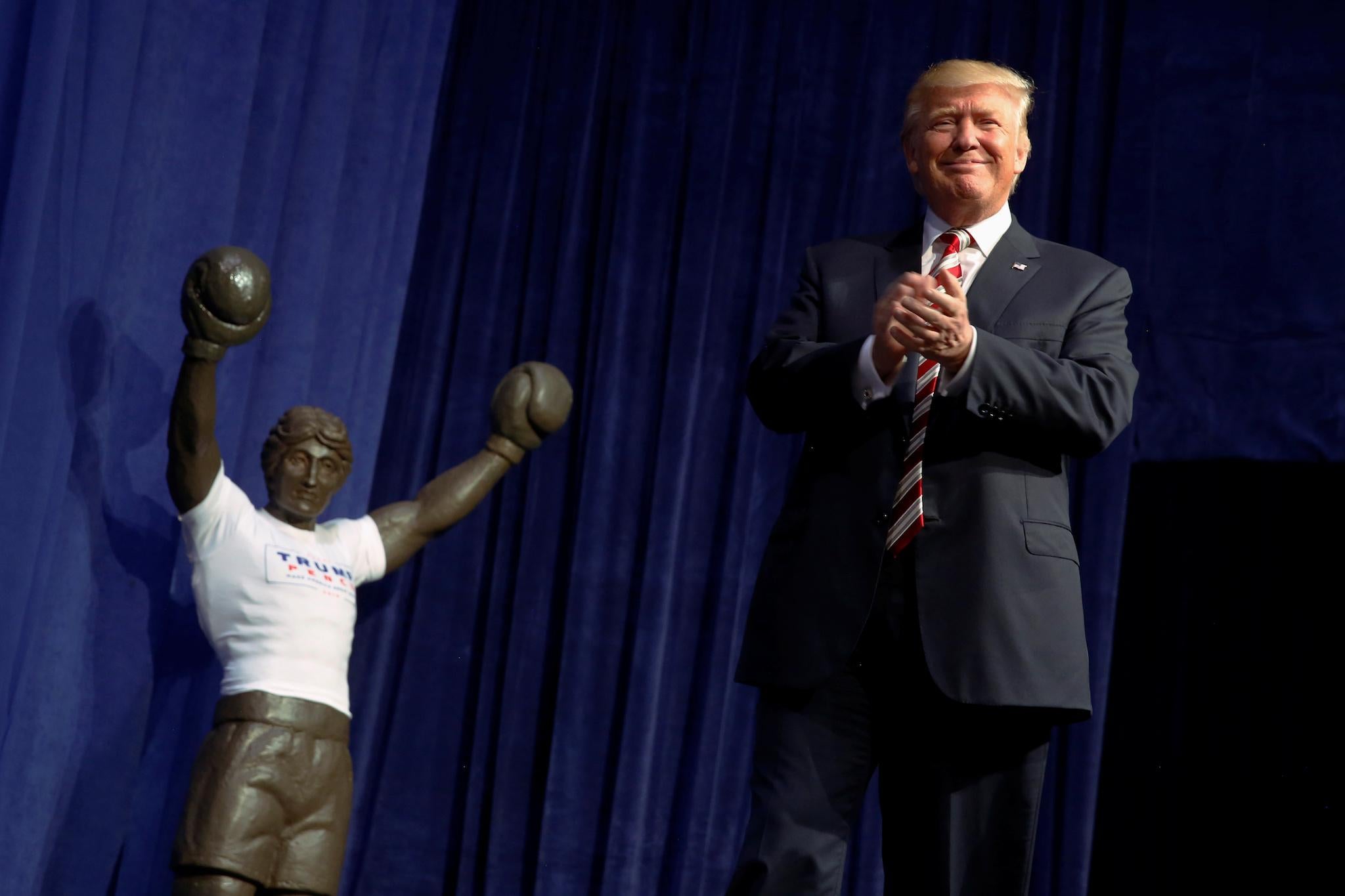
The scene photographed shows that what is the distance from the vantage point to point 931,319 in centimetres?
125

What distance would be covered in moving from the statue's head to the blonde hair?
4.58 feet

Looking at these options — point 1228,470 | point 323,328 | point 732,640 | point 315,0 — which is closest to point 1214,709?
point 1228,470

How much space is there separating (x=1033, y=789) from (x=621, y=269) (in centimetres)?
205

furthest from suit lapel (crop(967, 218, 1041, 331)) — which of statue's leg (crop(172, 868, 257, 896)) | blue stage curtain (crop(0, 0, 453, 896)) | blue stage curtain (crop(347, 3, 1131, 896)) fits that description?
blue stage curtain (crop(0, 0, 453, 896))

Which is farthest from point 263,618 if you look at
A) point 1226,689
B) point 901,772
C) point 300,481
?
point 1226,689

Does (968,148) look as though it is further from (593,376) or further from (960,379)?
(593,376)

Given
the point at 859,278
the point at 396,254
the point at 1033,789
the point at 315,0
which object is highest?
the point at 315,0

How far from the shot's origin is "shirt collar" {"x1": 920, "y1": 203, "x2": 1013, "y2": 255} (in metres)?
1.50

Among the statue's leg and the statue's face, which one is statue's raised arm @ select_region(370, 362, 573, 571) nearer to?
the statue's face

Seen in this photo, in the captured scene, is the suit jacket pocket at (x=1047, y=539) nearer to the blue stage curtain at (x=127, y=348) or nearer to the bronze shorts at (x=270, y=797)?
the bronze shorts at (x=270, y=797)

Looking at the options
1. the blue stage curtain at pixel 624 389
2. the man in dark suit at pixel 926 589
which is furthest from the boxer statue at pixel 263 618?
the man in dark suit at pixel 926 589

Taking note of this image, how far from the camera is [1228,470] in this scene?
2561mm

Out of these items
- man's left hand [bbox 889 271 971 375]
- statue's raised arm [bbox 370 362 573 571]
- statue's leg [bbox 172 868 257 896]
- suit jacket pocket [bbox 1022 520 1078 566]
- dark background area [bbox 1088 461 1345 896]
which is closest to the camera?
man's left hand [bbox 889 271 971 375]

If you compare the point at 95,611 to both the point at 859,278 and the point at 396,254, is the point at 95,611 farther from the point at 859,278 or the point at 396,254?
the point at 859,278
